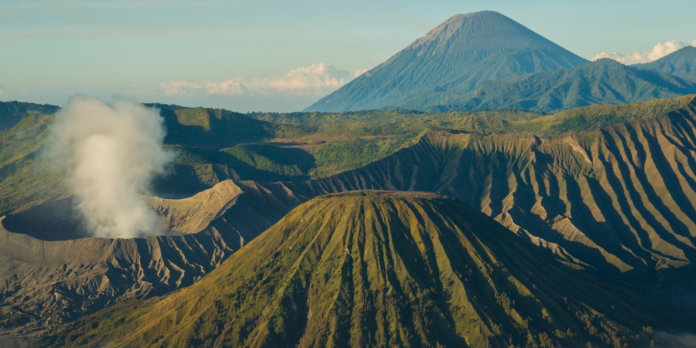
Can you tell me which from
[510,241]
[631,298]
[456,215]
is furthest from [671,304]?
[456,215]

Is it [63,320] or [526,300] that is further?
[63,320]

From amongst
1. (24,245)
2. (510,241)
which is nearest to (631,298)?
(510,241)

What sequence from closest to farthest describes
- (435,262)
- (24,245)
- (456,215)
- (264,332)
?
(264,332), (435,262), (456,215), (24,245)

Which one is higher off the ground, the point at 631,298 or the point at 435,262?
the point at 435,262

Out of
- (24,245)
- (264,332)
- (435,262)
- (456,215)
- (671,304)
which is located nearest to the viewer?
(264,332)

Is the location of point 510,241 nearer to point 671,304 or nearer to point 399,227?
point 399,227

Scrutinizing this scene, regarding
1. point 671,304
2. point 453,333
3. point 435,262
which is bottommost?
point 671,304
